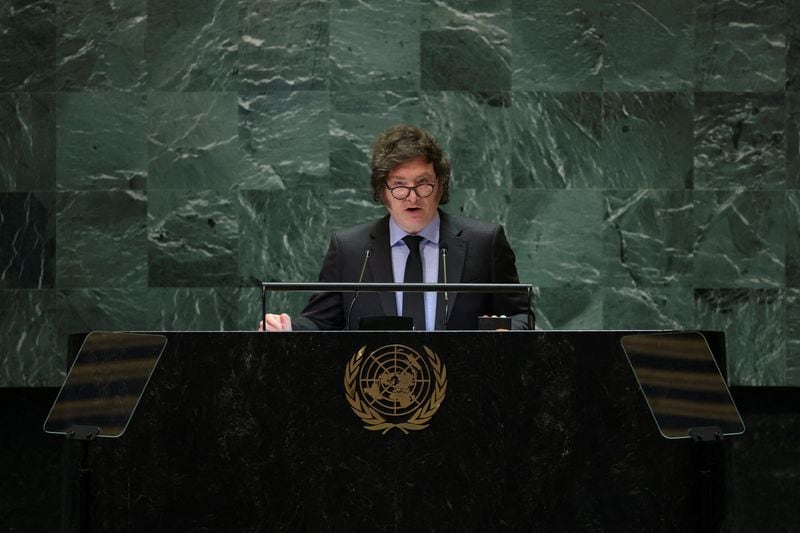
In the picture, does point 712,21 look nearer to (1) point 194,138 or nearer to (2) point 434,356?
(1) point 194,138

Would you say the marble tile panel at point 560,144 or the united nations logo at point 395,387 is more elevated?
the marble tile panel at point 560,144

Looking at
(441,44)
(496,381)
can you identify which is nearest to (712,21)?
(441,44)

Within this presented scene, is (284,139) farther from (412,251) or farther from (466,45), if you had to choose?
(412,251)

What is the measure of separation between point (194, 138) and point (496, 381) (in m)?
3.02

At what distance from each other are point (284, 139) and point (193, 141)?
1.49 feet

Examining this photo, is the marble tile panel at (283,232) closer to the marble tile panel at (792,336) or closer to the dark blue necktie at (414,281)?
the dark blue necktie at (414,281)

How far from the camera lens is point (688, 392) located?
256 centimetres

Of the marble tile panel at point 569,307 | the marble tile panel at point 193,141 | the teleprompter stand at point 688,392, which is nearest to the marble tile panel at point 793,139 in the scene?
the marble tile panel at point 569,307

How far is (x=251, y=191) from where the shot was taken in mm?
5172

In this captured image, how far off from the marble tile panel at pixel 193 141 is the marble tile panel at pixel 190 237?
69 millimetres

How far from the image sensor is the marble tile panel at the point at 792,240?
16.9 feet

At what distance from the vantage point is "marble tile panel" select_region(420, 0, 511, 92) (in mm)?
5184

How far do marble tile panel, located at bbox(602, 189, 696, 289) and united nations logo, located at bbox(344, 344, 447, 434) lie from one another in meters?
2.78

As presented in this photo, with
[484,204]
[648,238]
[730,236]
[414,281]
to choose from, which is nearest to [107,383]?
[414,281]
